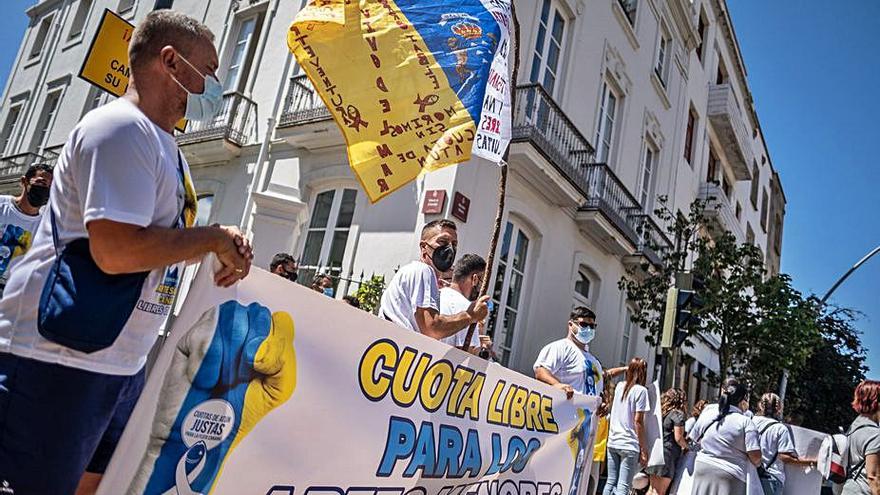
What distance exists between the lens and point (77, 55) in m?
19.7

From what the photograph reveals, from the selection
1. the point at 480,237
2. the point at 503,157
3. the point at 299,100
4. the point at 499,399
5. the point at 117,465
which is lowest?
the point at 117,465

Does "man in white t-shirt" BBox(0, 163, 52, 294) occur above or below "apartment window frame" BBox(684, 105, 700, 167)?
below

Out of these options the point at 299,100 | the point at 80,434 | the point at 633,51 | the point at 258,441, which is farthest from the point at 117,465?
the point at 633,51

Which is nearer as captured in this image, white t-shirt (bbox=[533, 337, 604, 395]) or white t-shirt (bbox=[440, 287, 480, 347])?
white t-shirt (bbox=[440, 287, 480, 347])

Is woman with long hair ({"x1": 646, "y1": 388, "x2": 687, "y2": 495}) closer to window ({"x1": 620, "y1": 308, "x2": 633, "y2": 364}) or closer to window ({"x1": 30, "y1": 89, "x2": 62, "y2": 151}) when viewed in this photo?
window ({"x1": 620, "y1": 308, "x2": 633, "y2": 364})

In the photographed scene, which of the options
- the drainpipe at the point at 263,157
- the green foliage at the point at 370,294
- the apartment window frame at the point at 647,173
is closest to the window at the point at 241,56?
the drainpipe at the point at 263,157

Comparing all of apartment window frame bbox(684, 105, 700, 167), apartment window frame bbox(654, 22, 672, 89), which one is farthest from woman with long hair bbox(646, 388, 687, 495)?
apartment window frame bbox(684, 105, 700, 167)

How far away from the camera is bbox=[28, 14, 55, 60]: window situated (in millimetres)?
22578

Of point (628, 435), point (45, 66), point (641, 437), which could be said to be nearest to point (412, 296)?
point (628, 435)

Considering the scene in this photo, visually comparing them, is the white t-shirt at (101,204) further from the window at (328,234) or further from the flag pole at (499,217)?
the window at (328,234)

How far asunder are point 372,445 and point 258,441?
2.10 feet

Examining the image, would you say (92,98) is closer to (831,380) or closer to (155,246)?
(155,246)

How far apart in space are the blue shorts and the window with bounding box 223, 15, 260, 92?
1263cm

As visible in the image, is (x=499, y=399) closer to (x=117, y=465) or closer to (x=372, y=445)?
(x=372, y=445)
